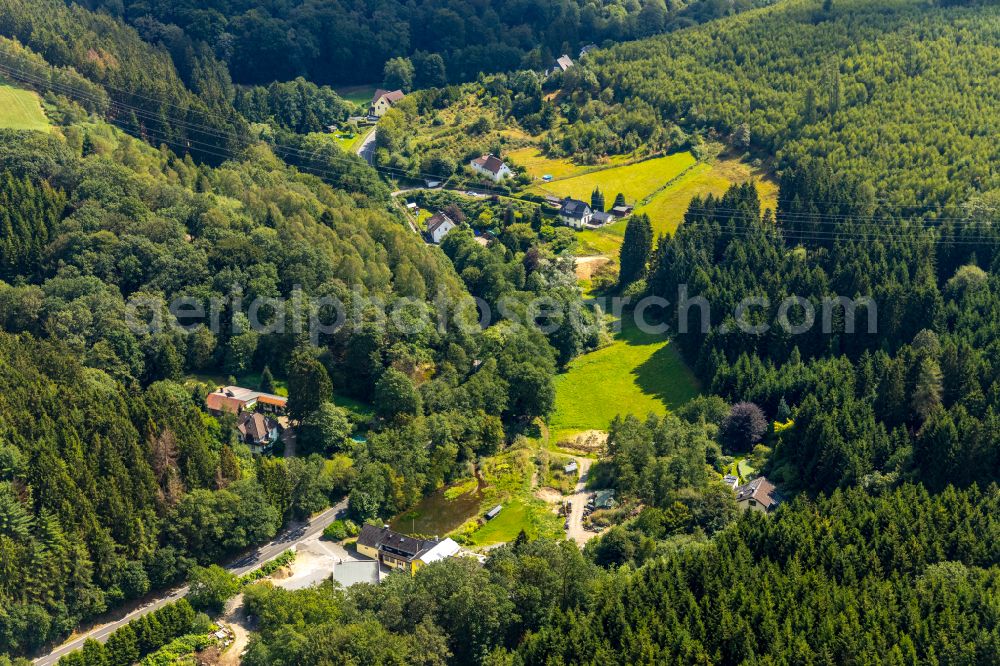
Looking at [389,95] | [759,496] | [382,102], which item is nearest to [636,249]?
[759,496]

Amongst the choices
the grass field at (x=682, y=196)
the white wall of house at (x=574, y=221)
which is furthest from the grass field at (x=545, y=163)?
the white wall of house at (x=574, y=221)

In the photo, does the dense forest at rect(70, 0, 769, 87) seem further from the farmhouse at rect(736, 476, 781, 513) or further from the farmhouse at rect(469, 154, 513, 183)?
the farmhouse at rect(736, 476, 781, 513)

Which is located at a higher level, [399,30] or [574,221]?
[399,30]

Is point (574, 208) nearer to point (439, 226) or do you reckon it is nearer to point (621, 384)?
point (439, 226)

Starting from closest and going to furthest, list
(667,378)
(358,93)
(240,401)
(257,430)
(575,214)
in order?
(257,430) → (240,401) → (667,378) → (575,214) → (358,93)

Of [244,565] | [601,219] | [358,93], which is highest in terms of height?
[358,93]

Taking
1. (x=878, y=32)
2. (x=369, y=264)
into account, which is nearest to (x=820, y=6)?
(x=878, y=32)

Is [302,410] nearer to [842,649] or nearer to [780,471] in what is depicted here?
[780,471]
